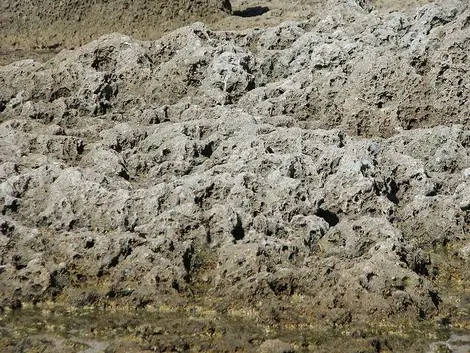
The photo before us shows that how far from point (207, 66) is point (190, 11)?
8.36 meters

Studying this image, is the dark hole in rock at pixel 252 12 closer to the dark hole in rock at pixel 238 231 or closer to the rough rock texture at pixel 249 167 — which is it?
the rough rock texture at pixel 249 167

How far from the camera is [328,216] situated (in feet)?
46.9

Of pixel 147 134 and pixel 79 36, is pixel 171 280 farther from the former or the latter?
pixel 79 36

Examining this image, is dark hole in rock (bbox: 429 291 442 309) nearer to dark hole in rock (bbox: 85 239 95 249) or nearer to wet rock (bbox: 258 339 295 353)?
wet rock (bbox: 258 339 295 353)

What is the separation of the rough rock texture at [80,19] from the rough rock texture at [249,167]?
525cm

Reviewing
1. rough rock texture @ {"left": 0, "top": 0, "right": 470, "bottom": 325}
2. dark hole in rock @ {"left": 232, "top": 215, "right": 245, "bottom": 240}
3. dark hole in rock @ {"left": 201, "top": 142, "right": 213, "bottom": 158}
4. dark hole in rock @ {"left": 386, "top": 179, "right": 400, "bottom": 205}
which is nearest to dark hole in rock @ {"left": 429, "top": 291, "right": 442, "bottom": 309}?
rough rock texture @ {"left": 0, "top": 0, "right": 470, "bottom": 325}

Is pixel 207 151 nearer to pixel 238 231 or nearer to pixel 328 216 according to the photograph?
pixel 238 231

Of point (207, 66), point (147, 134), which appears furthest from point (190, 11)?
point (147, 134)

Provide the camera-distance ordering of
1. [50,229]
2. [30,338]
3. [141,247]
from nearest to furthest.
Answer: [30,338]
[141,247]
[50,229]

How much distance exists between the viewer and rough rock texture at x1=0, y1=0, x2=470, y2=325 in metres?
12.1

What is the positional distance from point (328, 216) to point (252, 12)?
19.6 metres

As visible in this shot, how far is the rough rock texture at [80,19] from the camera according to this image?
1063 inches

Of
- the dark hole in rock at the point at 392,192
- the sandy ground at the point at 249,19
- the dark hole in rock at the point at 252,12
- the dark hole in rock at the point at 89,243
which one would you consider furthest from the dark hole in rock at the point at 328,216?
the dark hole in rock at the point at 252,12

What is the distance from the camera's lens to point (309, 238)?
43.5 feet
